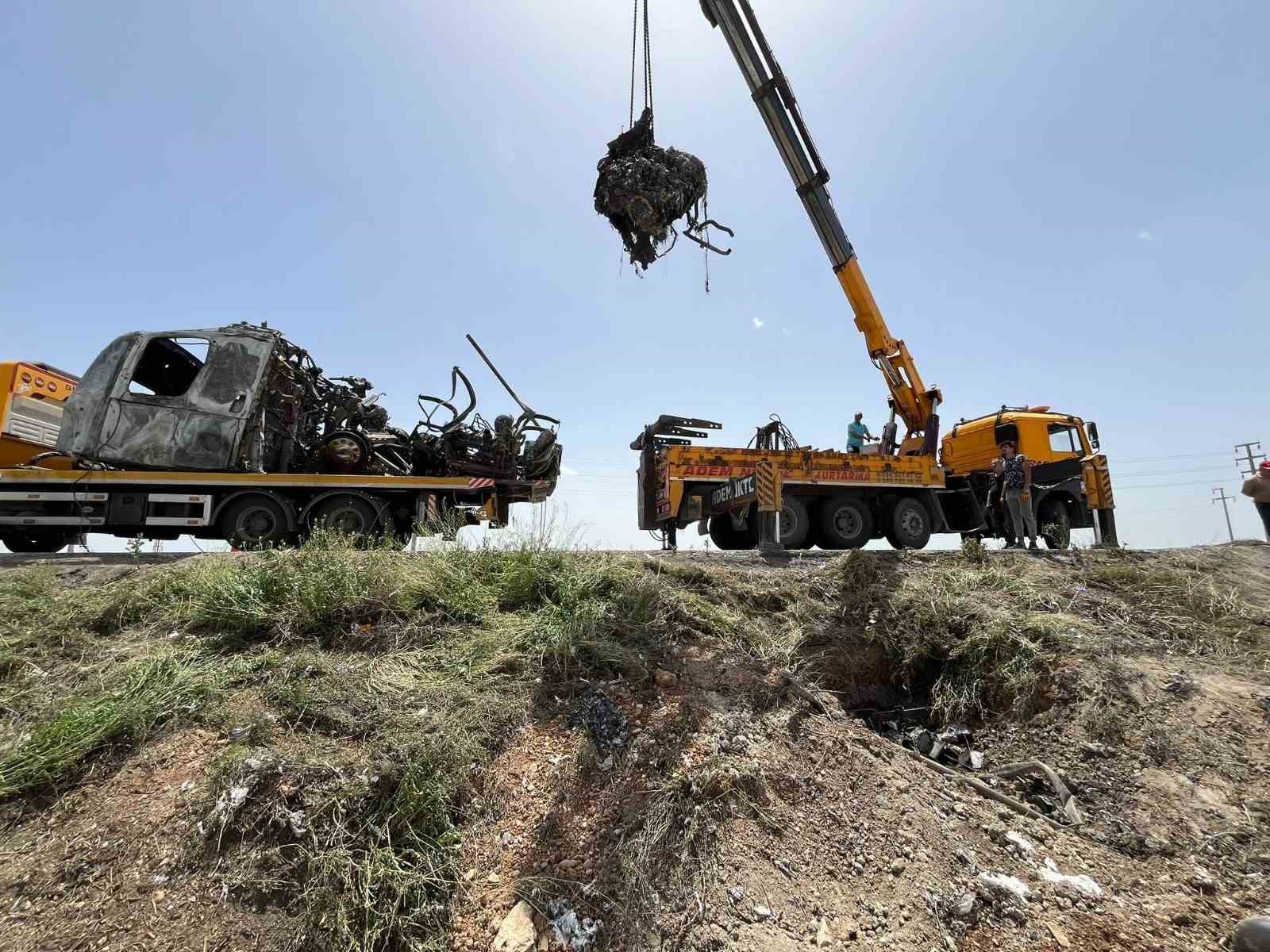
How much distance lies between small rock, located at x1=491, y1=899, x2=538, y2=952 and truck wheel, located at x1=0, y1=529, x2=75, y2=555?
8.52 metres

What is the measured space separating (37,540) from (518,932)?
907 centimetres

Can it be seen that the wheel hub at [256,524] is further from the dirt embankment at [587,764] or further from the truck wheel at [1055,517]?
the truck wheel at [1055,517]

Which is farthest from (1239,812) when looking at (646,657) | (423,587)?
(423,587)

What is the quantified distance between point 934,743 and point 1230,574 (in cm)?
534

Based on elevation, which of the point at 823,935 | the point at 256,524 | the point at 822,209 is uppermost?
the point at 822,209

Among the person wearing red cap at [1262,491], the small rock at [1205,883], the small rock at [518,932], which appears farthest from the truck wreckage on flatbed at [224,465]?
the person wearing red cap at [1262,491]

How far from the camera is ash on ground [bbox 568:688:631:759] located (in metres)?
3.12

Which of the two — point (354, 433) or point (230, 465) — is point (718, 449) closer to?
point (354, 433)

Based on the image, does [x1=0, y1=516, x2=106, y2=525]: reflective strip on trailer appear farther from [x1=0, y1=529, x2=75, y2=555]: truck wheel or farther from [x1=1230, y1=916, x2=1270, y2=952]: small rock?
[x1=1230, y1=916, x2=1270, y2=952]: small rock

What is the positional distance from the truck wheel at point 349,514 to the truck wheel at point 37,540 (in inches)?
132

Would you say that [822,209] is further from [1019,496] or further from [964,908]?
[964,908]

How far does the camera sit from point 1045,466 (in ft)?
33.5

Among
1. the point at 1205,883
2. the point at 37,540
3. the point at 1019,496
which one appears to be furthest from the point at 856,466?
the point at 37,540

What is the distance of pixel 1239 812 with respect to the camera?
308 centimetres
